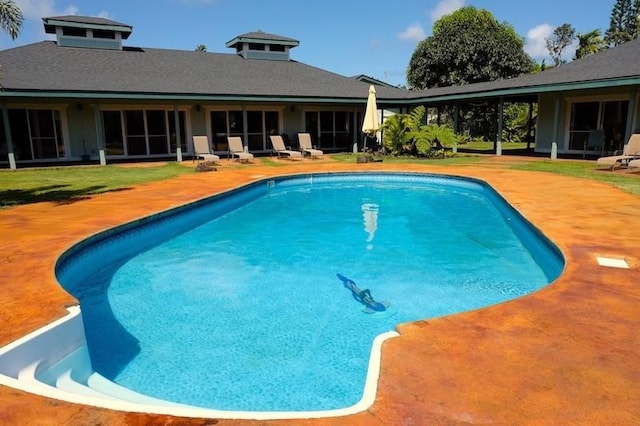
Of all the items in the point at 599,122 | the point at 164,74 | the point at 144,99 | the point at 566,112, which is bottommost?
the point at 599,122

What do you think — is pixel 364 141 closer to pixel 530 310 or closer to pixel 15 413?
pixel 530 310

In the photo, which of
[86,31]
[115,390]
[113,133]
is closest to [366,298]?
[115,390]

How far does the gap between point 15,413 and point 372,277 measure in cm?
461

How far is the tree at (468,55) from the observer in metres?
33.3

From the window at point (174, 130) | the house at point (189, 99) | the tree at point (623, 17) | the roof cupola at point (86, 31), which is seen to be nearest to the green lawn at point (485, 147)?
the house at point (189, 99)

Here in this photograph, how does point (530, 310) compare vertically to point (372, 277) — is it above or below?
above

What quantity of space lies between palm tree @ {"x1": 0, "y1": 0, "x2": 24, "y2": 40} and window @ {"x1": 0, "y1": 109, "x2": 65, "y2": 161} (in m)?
7.35

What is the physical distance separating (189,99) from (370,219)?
34.6ft

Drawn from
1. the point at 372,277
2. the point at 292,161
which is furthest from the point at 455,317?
the point at 292,161

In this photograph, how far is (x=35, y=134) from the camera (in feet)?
56.1

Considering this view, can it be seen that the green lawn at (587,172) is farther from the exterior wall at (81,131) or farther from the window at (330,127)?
the exterior wall at (81,131)

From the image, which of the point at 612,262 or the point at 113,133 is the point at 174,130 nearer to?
the point at 113,133

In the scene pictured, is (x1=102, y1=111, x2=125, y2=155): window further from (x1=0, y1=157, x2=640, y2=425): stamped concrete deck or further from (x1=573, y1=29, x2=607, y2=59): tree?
(x1=573, y1=29, x2=607, y2=59): tree

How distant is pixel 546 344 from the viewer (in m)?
3.26
